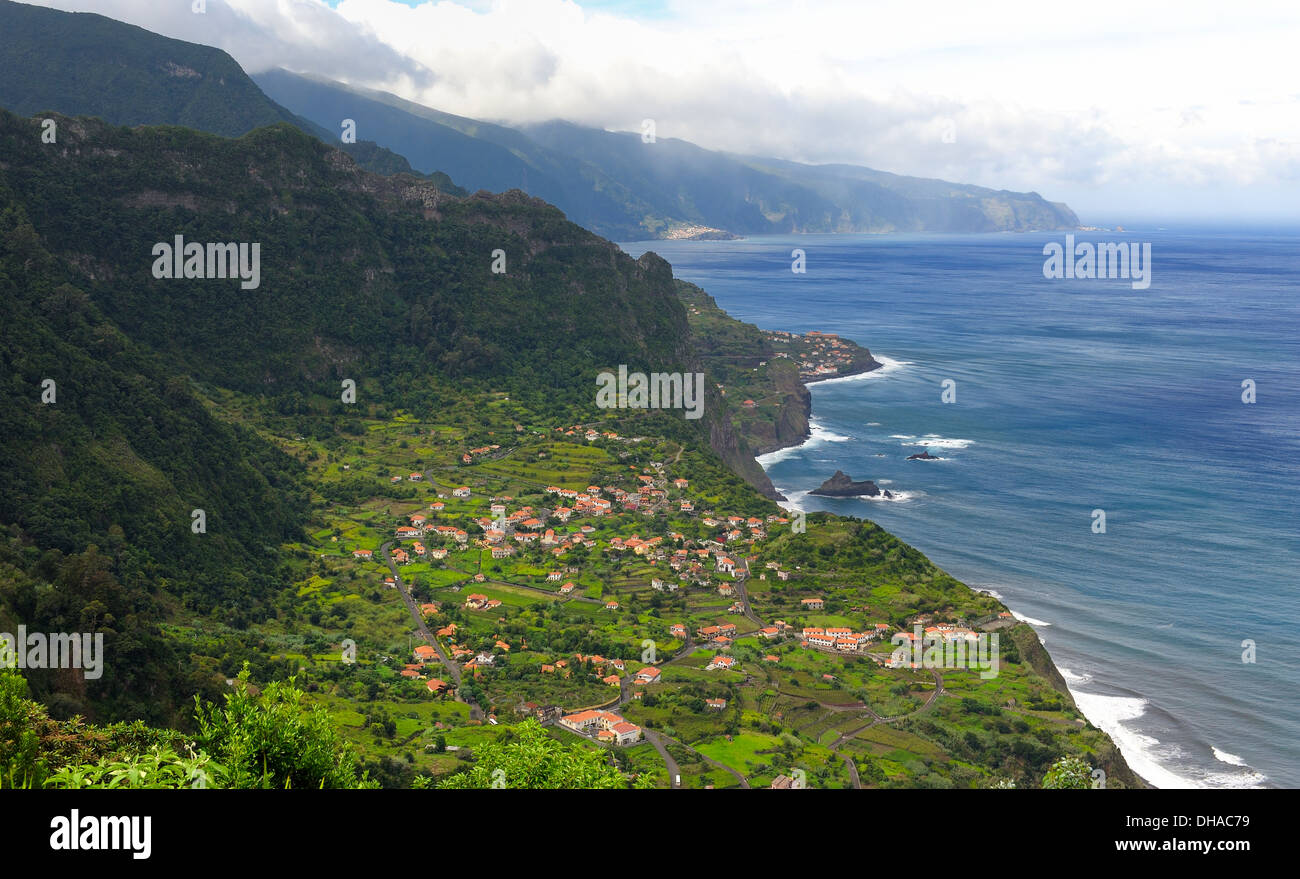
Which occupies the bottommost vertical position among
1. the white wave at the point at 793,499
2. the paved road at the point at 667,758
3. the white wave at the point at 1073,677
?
the white wave at the point at 1073,677

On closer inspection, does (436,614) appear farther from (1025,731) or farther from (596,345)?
(596,345)

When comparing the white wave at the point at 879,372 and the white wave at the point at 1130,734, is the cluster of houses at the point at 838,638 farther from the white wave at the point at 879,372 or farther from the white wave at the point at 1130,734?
the white wave at the point at 879,372

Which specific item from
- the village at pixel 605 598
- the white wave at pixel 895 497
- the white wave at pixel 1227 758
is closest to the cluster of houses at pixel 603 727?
the village at pixel 605 598

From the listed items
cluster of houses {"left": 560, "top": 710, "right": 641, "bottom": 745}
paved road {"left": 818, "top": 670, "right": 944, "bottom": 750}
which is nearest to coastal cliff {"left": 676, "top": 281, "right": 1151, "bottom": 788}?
paved road {"left": 818, "top": 670, "right": 944, "bottom": 750}

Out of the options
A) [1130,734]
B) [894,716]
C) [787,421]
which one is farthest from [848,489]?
[894,716]

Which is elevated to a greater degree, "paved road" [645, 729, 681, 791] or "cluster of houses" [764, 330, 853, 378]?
"cluster of houses" [764, 330, 853, 378]

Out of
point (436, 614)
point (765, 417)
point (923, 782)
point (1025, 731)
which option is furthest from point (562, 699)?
point (765, 417)

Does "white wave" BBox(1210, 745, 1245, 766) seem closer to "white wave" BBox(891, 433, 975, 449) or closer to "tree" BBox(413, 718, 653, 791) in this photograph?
"tree" BBox(413, 718, 653, 791)
